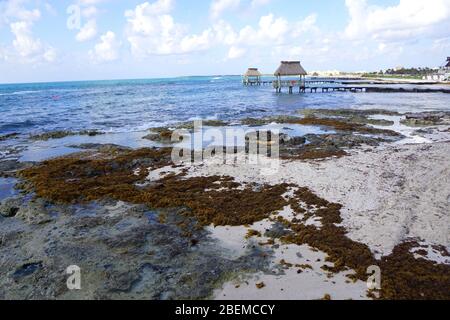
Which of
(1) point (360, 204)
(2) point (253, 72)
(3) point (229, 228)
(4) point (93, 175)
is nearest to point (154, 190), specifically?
(4) point (93, 175)

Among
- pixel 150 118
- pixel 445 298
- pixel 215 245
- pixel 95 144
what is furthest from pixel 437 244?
pixel 150 118

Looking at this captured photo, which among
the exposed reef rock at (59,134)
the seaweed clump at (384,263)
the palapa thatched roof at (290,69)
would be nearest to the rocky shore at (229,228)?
the seaweed clump at (384,263)

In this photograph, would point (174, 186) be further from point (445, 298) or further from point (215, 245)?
point (445, 298)

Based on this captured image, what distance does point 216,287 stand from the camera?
24.9ft

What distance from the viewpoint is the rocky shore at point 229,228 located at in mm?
7641

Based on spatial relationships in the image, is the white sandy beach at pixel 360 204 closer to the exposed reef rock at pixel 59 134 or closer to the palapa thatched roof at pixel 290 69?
the exposed reef rock at pixel 59 134

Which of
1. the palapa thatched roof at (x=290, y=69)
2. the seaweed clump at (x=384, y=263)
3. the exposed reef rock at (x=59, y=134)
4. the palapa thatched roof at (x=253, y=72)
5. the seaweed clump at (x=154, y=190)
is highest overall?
the palapa thatched roof at (x=253, y=72)

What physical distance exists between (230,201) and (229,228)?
2023 mm

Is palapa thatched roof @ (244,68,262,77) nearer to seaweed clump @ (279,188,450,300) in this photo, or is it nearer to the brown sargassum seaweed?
the brown sargassum seaweed

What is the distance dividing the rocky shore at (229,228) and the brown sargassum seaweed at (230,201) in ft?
0.14

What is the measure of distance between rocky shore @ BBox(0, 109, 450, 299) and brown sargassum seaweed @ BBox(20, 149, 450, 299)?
4 cm

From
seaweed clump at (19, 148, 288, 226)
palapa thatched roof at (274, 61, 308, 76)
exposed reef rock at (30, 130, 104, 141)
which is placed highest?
palapa thatched roof at (274, 61, 308, 76)

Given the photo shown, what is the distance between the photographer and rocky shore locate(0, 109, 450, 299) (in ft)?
25.1

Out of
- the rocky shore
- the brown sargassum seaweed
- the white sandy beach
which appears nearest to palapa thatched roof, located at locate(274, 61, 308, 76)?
the white sandy beach
